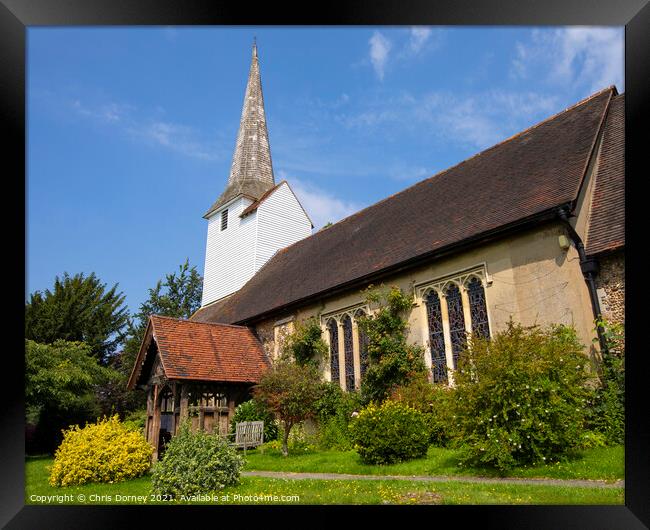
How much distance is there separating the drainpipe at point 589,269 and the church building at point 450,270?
3cm

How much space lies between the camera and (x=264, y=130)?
112 ft

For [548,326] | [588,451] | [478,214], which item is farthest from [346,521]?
[478,214]

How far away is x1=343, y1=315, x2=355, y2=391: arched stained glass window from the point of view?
16.8m

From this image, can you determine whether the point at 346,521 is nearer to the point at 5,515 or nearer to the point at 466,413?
the point at 5,515

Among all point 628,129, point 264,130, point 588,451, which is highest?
point 264,130

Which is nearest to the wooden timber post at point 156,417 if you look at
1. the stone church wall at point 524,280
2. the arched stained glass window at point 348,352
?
the arched stained glass window at point 348,352

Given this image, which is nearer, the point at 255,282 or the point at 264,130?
the point at 255,282

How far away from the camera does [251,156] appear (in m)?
33.0

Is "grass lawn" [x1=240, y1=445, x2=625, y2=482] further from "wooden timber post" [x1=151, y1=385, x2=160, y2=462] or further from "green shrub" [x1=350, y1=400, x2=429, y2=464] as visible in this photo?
"wooden timber post" [x1=151, y1=385, x2=160, y2=462]

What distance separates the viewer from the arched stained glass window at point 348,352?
Result: 16.8 m

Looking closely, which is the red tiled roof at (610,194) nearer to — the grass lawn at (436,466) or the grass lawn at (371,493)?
the grass lawn at (436,466)

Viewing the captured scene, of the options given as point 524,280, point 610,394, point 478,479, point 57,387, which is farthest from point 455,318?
point 57,387

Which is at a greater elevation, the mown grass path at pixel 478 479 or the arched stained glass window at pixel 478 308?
the arched stained glass window at pixel 478 308

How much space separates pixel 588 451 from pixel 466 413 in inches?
86.3
